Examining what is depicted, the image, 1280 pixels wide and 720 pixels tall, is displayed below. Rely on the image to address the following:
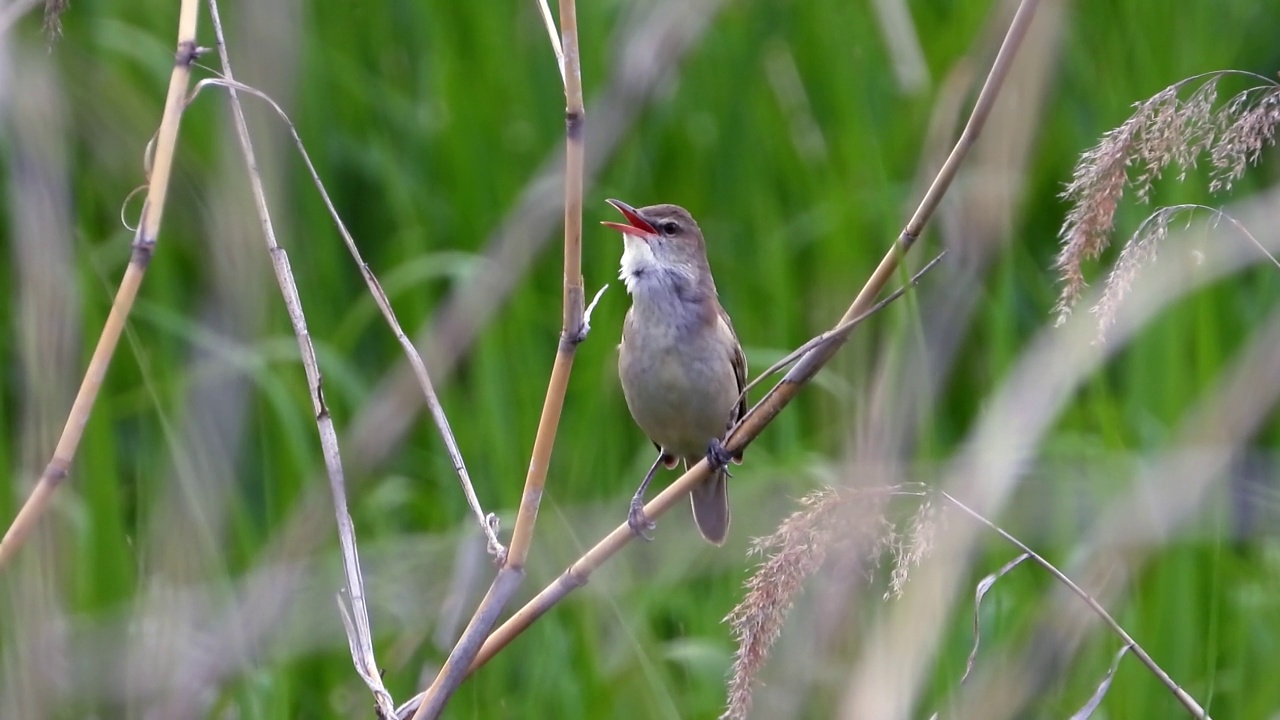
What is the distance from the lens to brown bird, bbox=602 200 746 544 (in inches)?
126

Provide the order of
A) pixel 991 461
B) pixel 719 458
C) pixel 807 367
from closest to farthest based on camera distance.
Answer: pixel 807 367, pixel 991 461, pixel 719 458

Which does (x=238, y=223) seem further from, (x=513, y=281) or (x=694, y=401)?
(x=694, y=401)

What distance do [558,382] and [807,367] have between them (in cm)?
34

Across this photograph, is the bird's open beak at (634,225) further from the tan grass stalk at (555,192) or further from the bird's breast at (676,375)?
the tan grass stalk at (555,192)

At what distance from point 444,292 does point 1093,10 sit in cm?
206

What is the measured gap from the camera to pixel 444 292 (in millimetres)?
4203

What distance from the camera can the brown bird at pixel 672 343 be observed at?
321cm

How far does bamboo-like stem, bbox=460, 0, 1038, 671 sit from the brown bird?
1.11 m

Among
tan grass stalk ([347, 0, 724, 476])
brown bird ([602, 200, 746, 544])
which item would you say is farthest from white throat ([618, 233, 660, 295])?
tan grass stalk ([347, 0, 724, 476])

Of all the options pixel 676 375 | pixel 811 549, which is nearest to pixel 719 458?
pixel 811 549

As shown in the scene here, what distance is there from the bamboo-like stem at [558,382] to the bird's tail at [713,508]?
5.25 ft

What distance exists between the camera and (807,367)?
1864mm

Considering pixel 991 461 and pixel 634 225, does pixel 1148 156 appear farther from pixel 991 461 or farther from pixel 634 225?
pixel 634 225

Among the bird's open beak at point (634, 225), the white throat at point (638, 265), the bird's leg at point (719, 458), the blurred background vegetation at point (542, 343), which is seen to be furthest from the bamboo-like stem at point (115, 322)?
the white throat at point (638, 265)
